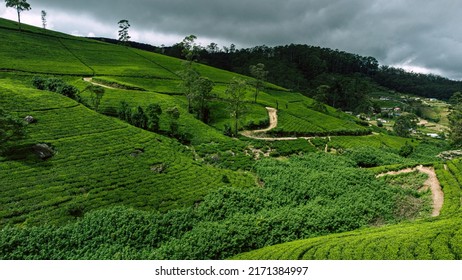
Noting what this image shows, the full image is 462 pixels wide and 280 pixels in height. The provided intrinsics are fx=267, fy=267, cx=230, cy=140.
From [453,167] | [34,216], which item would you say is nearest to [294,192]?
[453,167]

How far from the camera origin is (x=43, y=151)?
31.9 m

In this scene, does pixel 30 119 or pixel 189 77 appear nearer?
pixel 30 119

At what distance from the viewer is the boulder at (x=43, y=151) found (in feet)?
103

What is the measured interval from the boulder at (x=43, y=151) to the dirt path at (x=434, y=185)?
141ft

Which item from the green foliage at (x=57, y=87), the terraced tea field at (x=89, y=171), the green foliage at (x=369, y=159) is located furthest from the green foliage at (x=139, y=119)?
the green foliage at (x=369, y=159)

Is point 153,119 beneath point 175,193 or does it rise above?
above

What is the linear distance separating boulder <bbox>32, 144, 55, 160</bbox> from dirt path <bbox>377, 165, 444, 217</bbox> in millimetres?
43051

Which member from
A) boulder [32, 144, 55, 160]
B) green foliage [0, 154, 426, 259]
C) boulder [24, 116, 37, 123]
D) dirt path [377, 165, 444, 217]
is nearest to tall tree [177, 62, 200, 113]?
boulder [24, 116, 37, 123]

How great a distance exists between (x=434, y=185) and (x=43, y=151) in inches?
1912

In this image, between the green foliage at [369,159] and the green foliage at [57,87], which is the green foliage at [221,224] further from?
the green foliage at [57,87]

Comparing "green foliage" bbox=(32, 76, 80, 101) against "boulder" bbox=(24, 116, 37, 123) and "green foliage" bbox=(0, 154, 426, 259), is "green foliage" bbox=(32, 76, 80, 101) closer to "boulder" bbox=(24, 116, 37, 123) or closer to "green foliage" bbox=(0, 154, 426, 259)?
"boulder" bbox=(24, 116, 37, 123)

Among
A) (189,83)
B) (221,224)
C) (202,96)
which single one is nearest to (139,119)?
(202,96)

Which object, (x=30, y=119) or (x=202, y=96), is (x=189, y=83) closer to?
(x=202, y=96)

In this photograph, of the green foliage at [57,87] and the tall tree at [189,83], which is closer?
the green foliage at [57,87]
